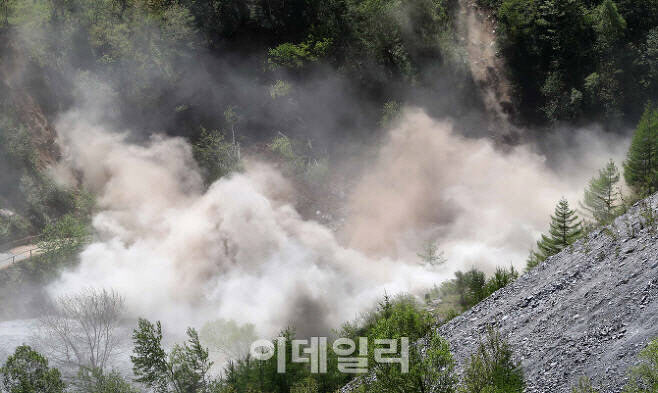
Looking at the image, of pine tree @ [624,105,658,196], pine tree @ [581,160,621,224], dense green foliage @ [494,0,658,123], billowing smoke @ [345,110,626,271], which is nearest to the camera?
pine tree @ [581,160,621,224]

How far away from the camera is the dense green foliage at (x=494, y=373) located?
24.2 metres

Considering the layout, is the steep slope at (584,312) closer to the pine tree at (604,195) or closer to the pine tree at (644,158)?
the pine tree at (604,195)

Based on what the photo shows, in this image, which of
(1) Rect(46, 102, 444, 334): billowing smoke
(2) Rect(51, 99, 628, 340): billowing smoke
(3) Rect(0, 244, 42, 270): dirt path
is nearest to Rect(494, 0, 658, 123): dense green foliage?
(2) Rect(51, 99, 628, 340): billowing smoke

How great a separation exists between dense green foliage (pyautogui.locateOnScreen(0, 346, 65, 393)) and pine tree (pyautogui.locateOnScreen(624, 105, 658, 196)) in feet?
130

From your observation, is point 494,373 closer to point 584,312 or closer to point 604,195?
point 584,312

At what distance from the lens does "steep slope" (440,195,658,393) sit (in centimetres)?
2319

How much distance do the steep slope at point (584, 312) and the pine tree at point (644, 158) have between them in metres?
14.2

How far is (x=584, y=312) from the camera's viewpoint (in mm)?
25812

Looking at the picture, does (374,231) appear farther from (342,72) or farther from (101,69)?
(101,69)

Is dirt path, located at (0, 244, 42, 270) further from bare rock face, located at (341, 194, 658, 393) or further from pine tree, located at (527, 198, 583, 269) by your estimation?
pine tree, located at (527, 198, 583, 269)

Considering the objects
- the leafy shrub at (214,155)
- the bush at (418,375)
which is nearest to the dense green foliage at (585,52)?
the leafy shrub at (214,155)

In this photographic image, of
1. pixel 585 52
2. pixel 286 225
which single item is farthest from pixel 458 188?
pixel 585 52

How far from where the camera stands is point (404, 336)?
25.0 meters

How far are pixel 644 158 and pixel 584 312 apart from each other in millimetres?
24210
